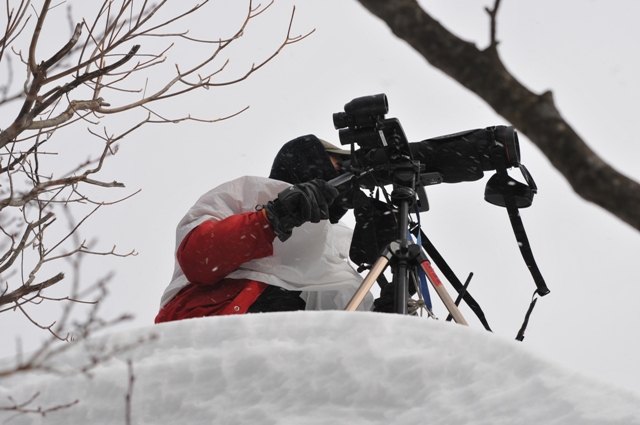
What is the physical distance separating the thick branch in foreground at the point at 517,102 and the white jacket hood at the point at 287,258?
217 centimetres

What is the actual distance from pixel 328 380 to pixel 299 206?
1.04m

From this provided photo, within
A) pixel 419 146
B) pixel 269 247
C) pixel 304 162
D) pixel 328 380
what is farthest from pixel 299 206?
pixel 328 380

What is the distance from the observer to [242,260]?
2.88 m

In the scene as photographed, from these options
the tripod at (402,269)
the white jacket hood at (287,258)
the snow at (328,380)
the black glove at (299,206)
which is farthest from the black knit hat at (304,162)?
the snow at (328,380)

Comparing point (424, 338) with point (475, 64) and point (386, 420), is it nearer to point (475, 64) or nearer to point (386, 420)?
point (386, 420)

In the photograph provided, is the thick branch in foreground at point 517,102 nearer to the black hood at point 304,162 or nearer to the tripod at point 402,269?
the tripod at point 402,269

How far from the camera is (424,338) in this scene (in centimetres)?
200

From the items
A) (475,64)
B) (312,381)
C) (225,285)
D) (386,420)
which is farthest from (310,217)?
(475,64)

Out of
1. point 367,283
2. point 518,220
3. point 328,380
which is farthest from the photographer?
point 518,220

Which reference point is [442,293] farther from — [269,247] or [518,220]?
[269,247]

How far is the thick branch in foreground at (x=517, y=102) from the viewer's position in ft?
2.58

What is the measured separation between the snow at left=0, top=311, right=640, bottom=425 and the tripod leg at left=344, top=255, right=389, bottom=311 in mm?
433

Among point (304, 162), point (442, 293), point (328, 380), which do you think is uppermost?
point (304, 162)

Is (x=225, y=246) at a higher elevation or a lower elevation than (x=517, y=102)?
higher
